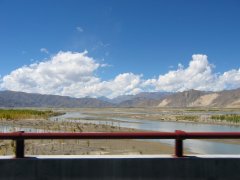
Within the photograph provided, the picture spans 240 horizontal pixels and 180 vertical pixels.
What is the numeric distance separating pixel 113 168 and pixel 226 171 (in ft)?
6.32

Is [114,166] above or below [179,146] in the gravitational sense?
below

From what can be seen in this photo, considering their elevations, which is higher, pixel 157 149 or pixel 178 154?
pixel 178 154

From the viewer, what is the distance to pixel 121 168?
7043 millimetres

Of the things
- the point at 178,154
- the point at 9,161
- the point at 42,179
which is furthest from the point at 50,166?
the point at 178,154

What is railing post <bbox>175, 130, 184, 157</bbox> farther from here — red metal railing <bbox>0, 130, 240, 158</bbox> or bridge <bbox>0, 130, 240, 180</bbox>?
bridge <bbox>0, 130, 240, 180</bbox>

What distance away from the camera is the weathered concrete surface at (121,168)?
692 centimetres

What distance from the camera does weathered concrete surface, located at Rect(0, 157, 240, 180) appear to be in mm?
6922

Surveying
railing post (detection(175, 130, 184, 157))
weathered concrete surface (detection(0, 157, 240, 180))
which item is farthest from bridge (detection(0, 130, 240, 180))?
railing post (detection(175, 130, 184, 157))

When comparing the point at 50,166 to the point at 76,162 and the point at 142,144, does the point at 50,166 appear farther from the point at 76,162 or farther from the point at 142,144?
the point at 142,144

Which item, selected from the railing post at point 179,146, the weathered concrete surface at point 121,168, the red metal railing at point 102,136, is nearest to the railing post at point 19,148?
the red metal railing at point 102,136

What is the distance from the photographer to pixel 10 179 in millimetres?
6902

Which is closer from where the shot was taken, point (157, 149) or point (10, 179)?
point (10, 179)

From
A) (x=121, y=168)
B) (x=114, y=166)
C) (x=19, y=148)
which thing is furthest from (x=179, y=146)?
(x=19, y=148)

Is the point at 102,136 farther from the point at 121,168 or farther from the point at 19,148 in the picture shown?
the point at 19,148
